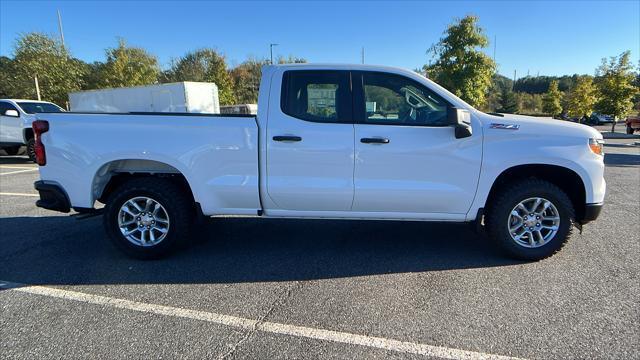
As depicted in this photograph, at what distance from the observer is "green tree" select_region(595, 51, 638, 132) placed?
69.1 feet

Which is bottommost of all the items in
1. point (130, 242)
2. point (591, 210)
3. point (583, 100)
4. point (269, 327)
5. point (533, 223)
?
point (269, 327)

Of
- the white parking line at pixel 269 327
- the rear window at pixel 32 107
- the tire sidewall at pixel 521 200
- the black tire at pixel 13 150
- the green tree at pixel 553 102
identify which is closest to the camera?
the white parking line at pixel 269 327

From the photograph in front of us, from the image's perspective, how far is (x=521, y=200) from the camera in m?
3.66

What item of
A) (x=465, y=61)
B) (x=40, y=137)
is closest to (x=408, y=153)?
(x=40, y=137)

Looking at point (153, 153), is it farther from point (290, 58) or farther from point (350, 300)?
point (290, 58)

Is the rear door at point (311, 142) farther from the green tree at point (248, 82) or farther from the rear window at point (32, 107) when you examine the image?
the green tree at point (248, 82)

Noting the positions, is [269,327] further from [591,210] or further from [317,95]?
[591,210]

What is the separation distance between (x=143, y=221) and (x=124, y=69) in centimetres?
3757

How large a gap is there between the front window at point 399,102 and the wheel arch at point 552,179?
91 centimetres

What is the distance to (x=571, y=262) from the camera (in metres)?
3.73

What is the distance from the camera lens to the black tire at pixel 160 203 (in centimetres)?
380

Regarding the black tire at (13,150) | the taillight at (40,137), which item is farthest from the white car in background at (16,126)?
the taillight at (40,137)

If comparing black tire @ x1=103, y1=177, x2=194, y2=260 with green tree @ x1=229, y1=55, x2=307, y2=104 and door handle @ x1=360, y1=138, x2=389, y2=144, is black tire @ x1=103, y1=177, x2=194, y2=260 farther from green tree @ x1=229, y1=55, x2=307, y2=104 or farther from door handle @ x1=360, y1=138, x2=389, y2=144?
green tree @ x1=229, y1=55, x2=307, y2=104

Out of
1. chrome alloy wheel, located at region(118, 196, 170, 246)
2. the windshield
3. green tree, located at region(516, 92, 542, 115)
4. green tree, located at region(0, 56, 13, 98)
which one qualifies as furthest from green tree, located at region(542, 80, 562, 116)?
green tree, located at region(0, 56, 13, 98)
